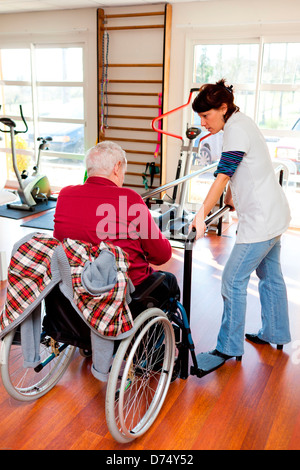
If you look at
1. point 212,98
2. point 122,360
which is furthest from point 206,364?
point 212,98

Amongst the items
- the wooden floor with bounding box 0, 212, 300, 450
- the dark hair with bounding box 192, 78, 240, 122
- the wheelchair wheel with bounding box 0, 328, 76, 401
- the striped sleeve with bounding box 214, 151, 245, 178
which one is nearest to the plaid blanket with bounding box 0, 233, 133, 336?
the wheelchair wheel with bounding box 0, 328, 76, 401

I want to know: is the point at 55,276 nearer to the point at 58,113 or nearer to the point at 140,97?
the point at 140,97

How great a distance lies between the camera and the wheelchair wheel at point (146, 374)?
1654 mm

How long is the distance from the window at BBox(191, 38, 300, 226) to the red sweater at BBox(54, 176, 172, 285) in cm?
355

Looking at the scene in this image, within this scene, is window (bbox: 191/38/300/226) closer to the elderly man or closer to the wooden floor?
the wooden floor

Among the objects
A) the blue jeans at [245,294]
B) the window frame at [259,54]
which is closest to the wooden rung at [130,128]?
the window frame at [259,54]

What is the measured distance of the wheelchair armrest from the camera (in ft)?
5.58

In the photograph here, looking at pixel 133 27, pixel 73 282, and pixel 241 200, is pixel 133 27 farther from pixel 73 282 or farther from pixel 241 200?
pixel 73 282

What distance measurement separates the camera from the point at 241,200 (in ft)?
6.84

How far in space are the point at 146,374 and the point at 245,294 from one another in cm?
61

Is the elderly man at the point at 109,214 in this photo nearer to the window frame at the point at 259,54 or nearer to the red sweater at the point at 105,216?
the red sweater at the point at 105,216
